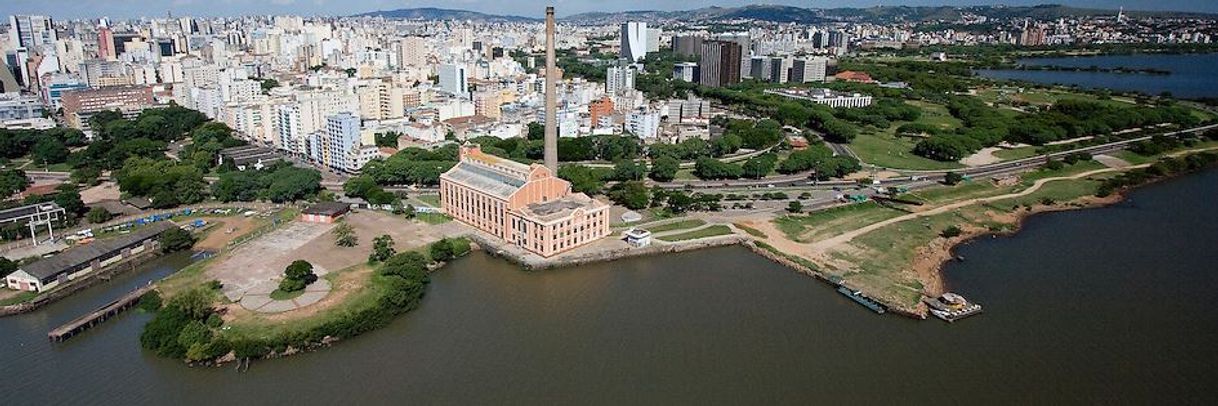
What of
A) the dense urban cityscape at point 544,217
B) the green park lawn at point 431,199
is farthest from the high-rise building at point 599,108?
the green park lawn at point 431,199

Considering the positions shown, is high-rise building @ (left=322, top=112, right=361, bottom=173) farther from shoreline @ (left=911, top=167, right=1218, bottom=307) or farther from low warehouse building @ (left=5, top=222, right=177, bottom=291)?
shoreline @ (left=911, top=167, right=1218, bottom=307)

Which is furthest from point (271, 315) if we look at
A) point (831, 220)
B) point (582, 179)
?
A: point (831, 220)

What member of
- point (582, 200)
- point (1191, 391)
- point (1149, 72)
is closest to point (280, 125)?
point (582, 200)

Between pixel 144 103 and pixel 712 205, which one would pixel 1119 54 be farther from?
pixel 144 103

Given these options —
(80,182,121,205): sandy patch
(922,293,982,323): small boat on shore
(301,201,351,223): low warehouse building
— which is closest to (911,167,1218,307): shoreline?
(922,293,982,323): small boat on shore

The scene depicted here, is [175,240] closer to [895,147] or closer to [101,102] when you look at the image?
[101,102]

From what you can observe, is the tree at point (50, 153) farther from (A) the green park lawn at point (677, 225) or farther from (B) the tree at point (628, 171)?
(A) the green park lawn at point (677, 225)

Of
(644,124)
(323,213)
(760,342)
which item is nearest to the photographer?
(760,342)
